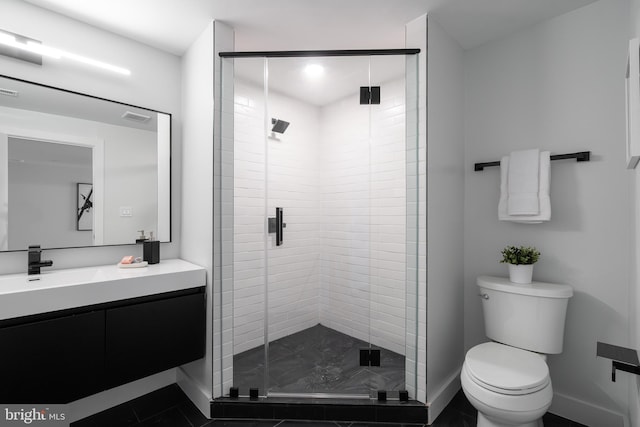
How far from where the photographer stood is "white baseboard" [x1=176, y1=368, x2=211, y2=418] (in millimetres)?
1837

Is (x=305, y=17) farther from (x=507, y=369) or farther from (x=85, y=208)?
(x=507, y=369)

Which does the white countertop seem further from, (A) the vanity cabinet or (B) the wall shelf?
(B) the wall shelf

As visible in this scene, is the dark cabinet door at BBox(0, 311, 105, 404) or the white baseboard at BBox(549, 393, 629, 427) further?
the white baseboard at BBox(549, 393, 629, 427)

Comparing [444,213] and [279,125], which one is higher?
[279,125]

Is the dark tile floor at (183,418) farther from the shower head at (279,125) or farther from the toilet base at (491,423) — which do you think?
the shower head at (279,125)

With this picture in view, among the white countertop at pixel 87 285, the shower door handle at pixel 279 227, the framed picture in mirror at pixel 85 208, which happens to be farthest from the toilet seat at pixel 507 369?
the framed picture in mirror at pixel 85 208

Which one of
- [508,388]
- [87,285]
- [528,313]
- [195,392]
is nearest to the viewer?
[508,388]

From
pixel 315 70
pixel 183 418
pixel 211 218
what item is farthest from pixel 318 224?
pixel 183 418

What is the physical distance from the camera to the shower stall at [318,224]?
72.2 inches

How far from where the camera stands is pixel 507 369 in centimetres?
149

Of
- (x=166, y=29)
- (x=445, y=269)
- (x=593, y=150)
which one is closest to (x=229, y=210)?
(x=166, y=29)

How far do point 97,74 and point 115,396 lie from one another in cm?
210

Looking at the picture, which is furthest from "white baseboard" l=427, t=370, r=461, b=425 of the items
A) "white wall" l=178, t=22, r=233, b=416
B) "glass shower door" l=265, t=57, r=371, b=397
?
"white wall" l=178, t=22, r=233, b=416

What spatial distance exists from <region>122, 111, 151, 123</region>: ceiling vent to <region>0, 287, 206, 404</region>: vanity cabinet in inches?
48.3
